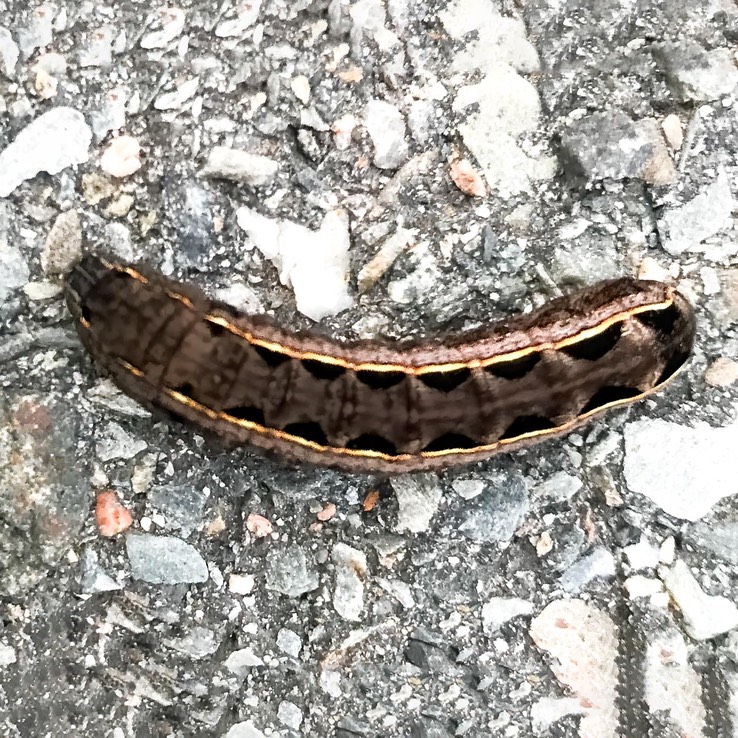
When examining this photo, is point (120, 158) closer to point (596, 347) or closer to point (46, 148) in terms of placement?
point (46, 148)

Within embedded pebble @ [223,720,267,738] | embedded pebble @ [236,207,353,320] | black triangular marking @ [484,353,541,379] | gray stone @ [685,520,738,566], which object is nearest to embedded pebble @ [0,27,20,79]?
embedded pebble @ [236,207,353,320]

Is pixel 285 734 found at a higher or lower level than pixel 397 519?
lower

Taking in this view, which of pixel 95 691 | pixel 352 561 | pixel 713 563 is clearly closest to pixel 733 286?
pixel 713 563

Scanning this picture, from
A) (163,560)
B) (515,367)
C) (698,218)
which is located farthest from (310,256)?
(698,218)

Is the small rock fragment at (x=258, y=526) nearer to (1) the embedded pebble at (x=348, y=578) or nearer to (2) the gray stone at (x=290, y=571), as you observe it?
(2) the gray stone at (x=290, y=571)

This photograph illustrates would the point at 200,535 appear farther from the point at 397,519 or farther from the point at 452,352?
the point at 452,352

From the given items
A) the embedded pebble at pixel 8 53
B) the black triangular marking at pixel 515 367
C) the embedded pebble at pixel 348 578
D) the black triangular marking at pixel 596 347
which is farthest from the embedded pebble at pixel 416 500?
the embedded pebble at pixel 8 53
